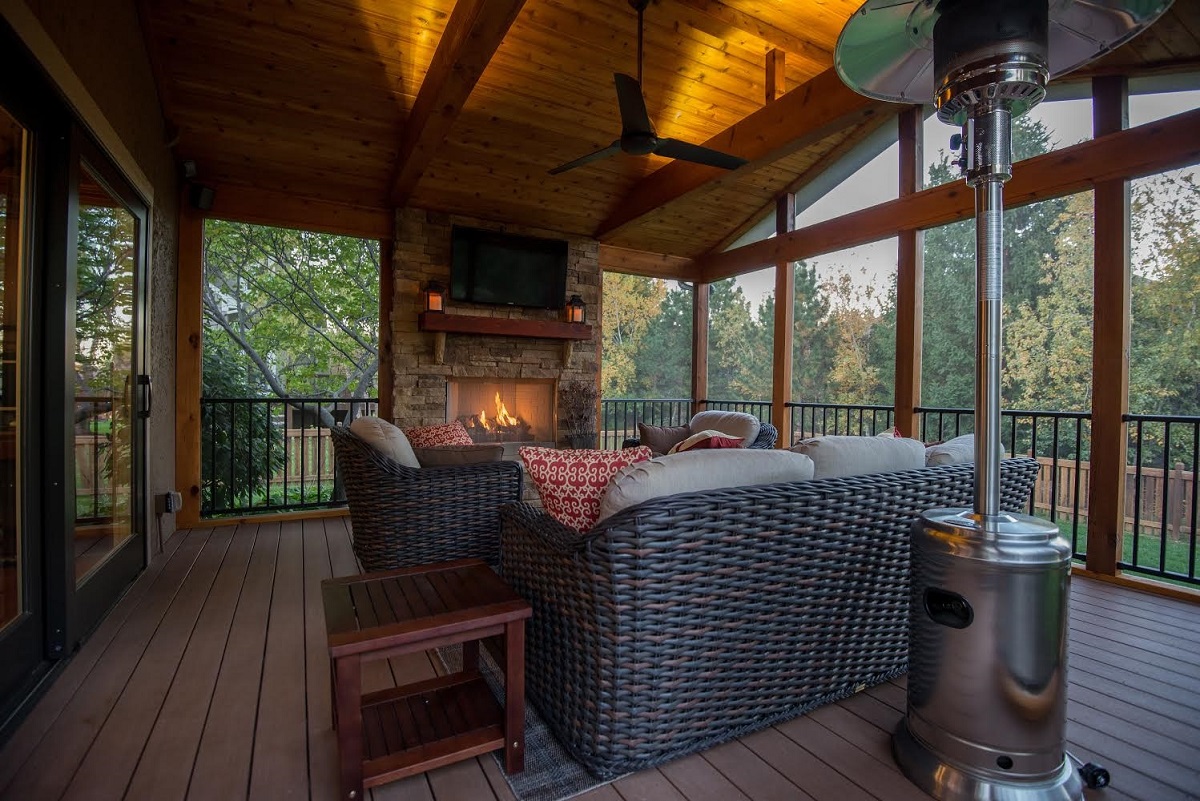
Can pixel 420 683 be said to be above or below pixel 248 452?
below

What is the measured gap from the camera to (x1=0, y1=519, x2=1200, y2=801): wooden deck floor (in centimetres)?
142

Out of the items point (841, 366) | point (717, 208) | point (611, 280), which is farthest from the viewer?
point (611, 280)

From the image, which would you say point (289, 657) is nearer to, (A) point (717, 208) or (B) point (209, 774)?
(B) point (209, 774)

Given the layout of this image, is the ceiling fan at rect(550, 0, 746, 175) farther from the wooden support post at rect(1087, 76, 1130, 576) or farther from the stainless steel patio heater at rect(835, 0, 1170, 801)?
the wooden support post at rect(1087, 76, 1130, 576)

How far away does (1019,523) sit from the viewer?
1.36 m

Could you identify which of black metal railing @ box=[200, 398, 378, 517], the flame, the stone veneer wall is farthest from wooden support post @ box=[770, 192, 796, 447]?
black metal railing @ box=[200, 398, 378, 517]

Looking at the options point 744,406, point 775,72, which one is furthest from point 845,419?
point 775,72

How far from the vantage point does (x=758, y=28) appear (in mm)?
3668

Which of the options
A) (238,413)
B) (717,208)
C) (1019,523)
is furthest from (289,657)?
(717,208)

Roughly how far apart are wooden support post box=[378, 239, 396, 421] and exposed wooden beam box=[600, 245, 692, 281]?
2.16m

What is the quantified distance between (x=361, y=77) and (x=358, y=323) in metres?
4.26

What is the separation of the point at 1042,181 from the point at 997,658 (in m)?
3.43

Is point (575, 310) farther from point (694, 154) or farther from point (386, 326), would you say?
point (694, 154)

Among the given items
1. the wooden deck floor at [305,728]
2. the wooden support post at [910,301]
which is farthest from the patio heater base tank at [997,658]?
the wooden support post at [910,301]
